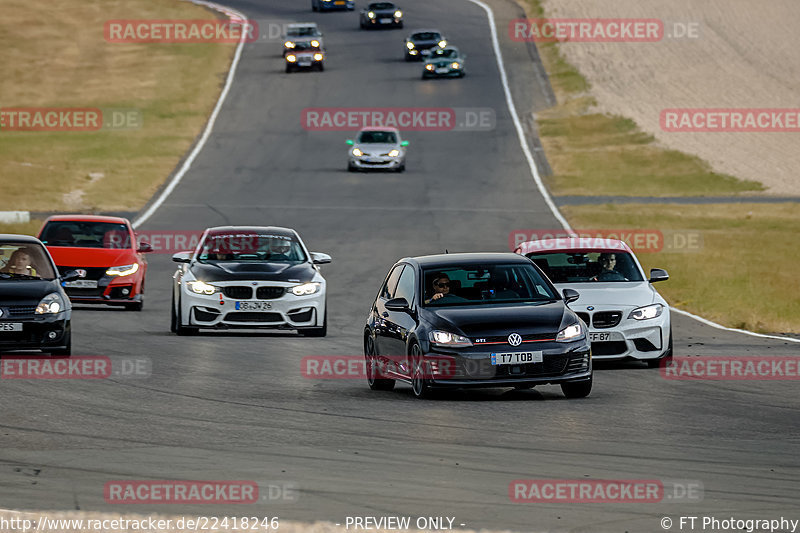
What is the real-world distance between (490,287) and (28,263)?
20.2 feet

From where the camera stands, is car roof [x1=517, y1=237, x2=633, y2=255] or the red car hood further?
the red car hood

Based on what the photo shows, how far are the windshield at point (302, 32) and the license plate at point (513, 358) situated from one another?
58.0 metres

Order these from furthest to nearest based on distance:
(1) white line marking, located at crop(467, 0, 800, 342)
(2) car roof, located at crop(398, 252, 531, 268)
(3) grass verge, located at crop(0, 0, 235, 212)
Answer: (3) grass verge, located at crop(0, 0, 235, 212) < (1) white line marking, located at crop(467, 0, 800, 342) < (2) car roof, located at crop(398, 252, 531, 268)

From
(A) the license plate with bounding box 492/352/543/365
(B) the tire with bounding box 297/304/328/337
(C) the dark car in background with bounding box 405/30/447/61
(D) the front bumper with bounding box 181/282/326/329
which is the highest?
(A) the license plate with bounding box 492/352/543/365

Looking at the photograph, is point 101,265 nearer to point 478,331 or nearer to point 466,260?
point 466,260

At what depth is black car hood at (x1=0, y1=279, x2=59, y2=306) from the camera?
55.1 ft

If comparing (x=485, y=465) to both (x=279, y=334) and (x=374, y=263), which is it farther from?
(x=374, y=263)

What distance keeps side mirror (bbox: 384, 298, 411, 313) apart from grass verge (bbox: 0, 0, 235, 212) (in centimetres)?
2752

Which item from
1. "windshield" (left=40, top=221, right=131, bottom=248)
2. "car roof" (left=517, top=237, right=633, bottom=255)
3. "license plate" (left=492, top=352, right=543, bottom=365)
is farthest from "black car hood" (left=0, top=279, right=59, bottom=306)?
"windshield" (left=40, top=221, right=131, bottom=248)

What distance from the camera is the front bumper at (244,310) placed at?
784 inches

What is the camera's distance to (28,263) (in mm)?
18047

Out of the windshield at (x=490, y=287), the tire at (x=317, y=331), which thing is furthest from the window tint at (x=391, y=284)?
the tire at (x=317, y=331)

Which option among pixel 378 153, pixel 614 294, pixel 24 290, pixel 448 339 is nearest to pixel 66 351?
pixel 24 290

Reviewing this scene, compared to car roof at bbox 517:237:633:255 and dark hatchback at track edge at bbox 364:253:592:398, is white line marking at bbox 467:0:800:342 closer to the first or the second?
car roof at bbox 517:237:633:255
